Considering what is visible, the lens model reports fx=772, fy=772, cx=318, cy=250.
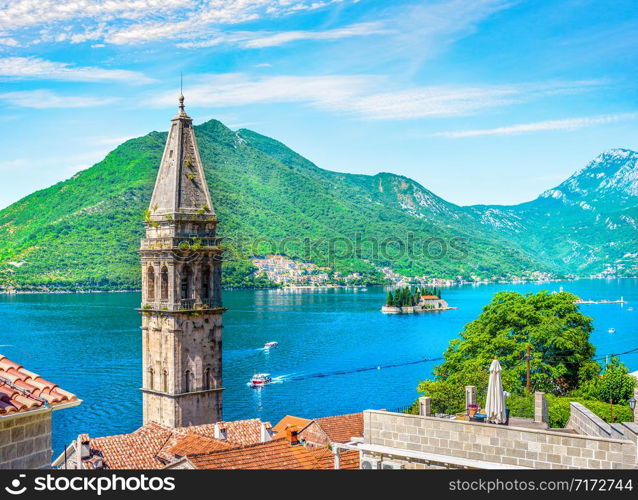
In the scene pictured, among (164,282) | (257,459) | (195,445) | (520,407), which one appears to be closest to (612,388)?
(520,407)

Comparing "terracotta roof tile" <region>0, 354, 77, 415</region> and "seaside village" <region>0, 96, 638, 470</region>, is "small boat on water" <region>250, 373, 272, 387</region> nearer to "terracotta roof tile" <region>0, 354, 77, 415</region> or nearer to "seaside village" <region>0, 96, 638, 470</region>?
"seaside village" <region>0, 96, 638, 470</region>

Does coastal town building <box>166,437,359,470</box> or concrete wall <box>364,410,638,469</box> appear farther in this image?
coastal town building <box>166,437,359,470</box>

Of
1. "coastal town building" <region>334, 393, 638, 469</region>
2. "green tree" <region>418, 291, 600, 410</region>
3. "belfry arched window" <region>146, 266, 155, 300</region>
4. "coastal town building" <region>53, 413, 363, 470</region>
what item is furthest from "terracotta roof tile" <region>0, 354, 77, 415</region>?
"green tree" <region>418, 291, 600, 410</region>

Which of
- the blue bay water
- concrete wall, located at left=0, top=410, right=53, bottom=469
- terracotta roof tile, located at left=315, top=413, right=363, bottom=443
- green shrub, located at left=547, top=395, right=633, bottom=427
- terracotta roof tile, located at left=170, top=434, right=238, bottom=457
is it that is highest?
concrete wall, located at left=0, top=410, right=53, bottom=469

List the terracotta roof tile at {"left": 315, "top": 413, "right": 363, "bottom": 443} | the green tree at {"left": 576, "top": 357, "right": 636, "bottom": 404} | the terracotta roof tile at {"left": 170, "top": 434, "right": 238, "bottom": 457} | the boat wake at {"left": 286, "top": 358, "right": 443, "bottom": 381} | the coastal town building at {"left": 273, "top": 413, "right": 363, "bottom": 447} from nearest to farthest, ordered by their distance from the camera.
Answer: the terracotta roof tile at {"left": 170, "top": 434, "right": 238, "bottom": 457}, the coastal town building at {"left": 273, "top": 413, "right": 363, "bottom": 447}, the green tree at {"left": 576, "top": 357, "right": 636, "bottom": 404}, the terracotta roof tile at {"left": 315, "top": 413, "right": 363, "bottom": 443}, the boat wake at {"left": 286, "top": 358, "right": 443, "bottom": 381}

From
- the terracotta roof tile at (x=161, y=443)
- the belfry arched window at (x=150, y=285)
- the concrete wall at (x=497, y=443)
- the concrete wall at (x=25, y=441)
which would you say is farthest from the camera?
the belfry arched window at (x=150, y=285)

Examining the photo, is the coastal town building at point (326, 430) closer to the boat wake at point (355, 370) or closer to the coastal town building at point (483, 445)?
the coastal town building at point (483, 445)

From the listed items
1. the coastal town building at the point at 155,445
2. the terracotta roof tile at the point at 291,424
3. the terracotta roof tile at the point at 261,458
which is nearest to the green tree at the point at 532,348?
the terracotta roof tile at the point at 291,424

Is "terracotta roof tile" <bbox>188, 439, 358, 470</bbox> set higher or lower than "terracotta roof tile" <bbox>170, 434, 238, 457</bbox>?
higher
